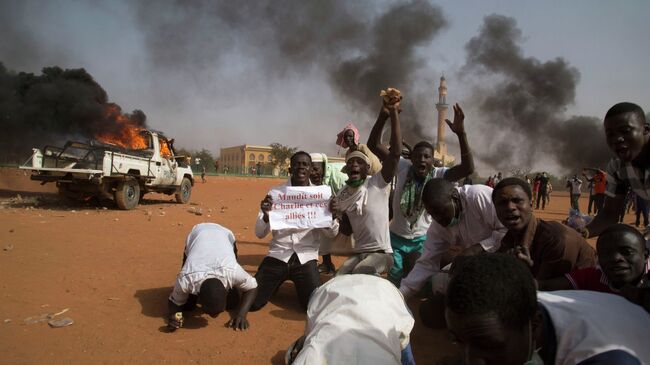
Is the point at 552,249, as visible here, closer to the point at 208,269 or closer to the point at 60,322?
the point at 208,269

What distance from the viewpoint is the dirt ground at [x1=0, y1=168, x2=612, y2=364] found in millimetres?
3352

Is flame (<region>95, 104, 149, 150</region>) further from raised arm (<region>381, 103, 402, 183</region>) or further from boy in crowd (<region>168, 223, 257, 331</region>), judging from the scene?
raised arm (<region>381, 103, 402, 183</region>)

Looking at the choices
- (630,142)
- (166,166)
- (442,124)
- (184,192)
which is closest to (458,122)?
(630,142)

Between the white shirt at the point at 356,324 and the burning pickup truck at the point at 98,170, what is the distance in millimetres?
10534

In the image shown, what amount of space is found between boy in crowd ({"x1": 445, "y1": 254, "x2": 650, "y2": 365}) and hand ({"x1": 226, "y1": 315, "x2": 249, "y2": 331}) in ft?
8.85

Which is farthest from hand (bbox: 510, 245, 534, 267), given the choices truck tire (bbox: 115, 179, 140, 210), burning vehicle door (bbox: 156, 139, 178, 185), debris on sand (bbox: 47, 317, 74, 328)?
burning vehicle door (bbox: 156, 139, 178, 185)

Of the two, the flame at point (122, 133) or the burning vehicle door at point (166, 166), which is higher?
the flame at point (122, 133)

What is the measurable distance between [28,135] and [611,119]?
76.8 ft

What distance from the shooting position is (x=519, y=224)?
116 inches

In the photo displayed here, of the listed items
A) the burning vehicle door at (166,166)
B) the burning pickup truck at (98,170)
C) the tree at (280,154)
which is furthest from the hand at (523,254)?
the tree at (280,154)

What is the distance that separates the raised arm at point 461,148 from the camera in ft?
13.8

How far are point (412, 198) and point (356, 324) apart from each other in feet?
8.73

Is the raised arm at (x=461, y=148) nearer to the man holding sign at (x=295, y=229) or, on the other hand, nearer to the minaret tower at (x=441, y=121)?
the man holding sign at (x=295, y=229)

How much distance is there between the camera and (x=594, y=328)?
5.24 ft
